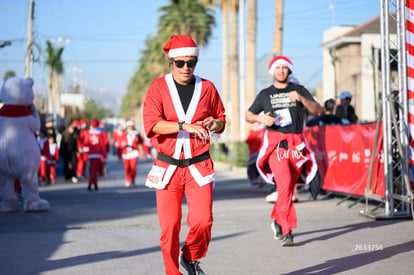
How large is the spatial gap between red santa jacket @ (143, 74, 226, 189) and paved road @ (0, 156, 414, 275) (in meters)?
1.48

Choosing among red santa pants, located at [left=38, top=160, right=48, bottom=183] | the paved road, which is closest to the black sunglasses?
the paved road

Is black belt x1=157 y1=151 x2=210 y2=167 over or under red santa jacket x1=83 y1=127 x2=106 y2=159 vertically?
over

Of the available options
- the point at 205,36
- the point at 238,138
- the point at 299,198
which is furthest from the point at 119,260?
the point at 205,36

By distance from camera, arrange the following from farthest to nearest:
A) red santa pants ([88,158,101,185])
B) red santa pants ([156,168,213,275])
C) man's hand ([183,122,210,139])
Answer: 1. red santa pants ([88,158,101,185])
2. red santa pants ([156,168,213,275])
3. man's hand ([183,122,210,139])

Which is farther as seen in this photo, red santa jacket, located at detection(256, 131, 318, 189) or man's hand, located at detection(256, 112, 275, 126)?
red santa jacket, located at detection(256, 131, 318, 189)

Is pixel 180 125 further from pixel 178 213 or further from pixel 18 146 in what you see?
pixel 18 146

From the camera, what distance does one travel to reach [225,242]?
8664 millimetres

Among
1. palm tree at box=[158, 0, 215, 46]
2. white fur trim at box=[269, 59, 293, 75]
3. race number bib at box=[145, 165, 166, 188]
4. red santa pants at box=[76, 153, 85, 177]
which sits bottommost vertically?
red santa pants at box=[76, 153, 85, 177]

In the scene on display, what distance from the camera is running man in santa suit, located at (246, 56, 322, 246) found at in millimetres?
8297

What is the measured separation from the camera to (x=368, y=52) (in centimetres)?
4041

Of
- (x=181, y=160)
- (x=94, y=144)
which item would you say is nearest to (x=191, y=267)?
(x=181, y=160)

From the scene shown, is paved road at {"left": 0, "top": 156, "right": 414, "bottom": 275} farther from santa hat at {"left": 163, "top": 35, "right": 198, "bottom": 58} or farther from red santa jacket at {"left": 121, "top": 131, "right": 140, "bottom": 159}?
red santa jacket at {"left": 121, "top": 131, "right": 140, "bottom": 159}

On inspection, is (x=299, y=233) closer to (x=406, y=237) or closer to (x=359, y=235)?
(x=359, y=235)

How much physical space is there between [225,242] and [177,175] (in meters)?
3.23
